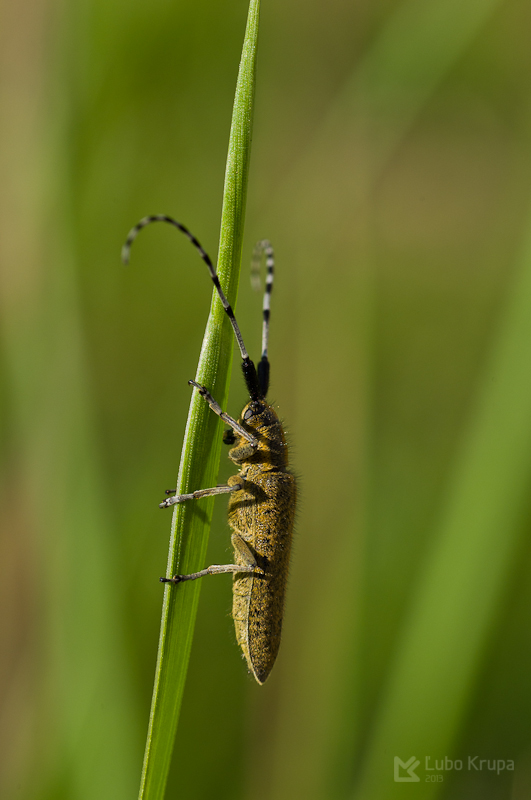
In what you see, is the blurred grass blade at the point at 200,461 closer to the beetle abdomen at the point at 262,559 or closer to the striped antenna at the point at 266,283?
the beetle abdomen at the point at 262,559

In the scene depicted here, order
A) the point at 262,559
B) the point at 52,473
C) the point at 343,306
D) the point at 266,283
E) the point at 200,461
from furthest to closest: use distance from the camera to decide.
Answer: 1. the point at 343,306
2. the point at 266,283
3. the point at 52,473
4. the point at 262,559
5. the point at 200,461

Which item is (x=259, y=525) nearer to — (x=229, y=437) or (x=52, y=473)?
(x=229, y=437)

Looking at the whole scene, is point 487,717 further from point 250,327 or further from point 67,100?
point 67,100

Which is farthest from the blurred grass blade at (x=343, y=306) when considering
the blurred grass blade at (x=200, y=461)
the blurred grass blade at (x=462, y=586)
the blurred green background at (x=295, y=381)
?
the blurred grass blade at (x=200, y=461)

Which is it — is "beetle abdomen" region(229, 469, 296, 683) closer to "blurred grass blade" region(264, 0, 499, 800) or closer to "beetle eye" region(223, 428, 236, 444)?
"beetle eye" region(223, 428, 236, 444)

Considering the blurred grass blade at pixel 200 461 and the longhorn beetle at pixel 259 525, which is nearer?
the blurred grass blade at pixel 200 461

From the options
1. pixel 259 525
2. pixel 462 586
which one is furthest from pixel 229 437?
pixel 462 586

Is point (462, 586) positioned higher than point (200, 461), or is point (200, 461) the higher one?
point (200, 461)


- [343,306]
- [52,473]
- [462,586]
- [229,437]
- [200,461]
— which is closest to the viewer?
[200,461]
